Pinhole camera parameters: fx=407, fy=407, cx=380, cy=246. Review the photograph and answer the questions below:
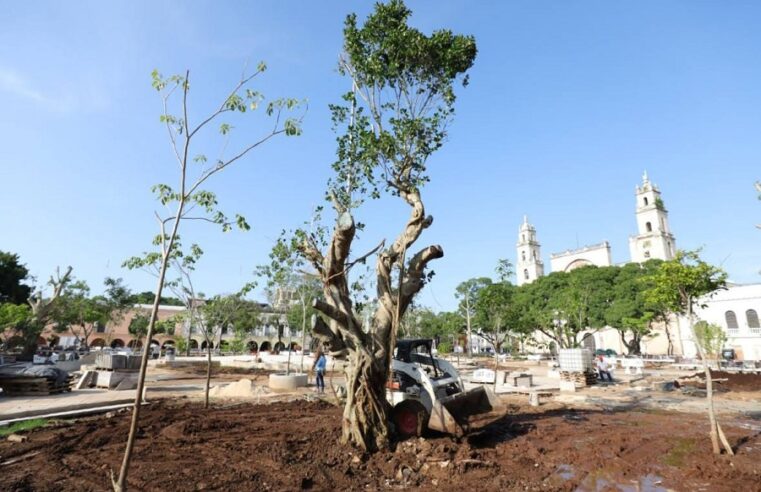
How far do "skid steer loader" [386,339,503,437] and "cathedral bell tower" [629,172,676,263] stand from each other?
6638 centimetres

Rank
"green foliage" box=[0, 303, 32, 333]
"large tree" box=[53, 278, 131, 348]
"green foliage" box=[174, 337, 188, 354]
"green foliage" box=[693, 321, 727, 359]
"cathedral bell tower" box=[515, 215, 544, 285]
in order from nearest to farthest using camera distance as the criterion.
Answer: "green foliage" box=[693, 321, 727, 359] < "green foliage" box=[0, 303, 32, 333] < "large tree" box=[53, 278, 131, 348] < "green foliage" box=[174, 337, 188, 354] < "cathedral bell tower" box=[515, 215, 544, 285]

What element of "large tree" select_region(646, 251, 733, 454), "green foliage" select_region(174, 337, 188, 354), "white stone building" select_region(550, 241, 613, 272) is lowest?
"green foliage" select_region(174, 337, 188, 354)

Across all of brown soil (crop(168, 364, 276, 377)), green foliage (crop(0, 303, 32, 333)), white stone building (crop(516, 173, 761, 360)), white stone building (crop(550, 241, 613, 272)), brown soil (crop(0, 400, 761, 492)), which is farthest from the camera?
white stone building (crop(550, 241, 613, 272))

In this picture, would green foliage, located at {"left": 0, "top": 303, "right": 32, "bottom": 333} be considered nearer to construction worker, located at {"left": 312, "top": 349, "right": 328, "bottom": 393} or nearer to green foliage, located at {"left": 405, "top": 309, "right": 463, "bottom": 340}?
construction worker, located at {"left": 312, "top": 349, "right": 328, "bottom": 393}

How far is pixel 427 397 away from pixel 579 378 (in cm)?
1440

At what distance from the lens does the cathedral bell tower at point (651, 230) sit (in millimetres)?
64750

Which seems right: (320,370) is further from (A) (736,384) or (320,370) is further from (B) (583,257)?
(B) (583,257)

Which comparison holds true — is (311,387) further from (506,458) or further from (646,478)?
(646,478)

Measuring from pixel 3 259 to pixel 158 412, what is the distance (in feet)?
145

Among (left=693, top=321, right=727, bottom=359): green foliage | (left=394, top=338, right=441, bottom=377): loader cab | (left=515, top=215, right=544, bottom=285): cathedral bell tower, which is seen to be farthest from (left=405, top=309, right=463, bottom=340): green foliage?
(left=693, top=321, right=727, bottom=359): green foliage

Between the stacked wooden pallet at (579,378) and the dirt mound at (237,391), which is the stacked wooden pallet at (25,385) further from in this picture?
the stacked wooden pallet at (579,378)

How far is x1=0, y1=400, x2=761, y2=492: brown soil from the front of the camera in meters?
5.70

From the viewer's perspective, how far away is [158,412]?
1051 cm

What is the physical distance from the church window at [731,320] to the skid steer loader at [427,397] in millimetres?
50050
